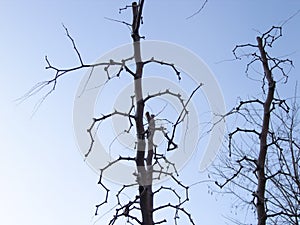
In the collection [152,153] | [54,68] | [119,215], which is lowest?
[119,215]

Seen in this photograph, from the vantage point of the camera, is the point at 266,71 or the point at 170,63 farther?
the point at 266,71

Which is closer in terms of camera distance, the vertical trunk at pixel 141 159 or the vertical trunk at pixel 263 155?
the vertical trunk at pixel 141 159

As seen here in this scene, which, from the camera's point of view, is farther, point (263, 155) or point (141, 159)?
point (263, 155)

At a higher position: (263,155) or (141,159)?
(263,155)

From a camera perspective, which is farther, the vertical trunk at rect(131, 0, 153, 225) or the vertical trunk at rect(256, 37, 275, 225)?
the vertical trunk at rect(256, 37, 275, 225)

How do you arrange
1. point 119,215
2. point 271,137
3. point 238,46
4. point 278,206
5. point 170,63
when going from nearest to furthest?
point 119,215
point 170,63
point 271,137
point 238,46
point 278,206

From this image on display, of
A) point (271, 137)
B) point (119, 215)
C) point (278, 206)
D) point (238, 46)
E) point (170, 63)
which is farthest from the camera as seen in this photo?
point (278, 206)

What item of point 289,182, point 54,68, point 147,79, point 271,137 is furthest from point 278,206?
point 54,68

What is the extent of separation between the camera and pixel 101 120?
2.85ft

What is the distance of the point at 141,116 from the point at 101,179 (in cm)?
15

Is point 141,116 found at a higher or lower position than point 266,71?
lower

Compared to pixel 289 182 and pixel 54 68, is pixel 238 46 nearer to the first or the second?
pixel 54 68

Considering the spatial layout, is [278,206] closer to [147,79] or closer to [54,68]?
[147,79]

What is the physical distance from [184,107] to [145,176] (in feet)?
0.52
